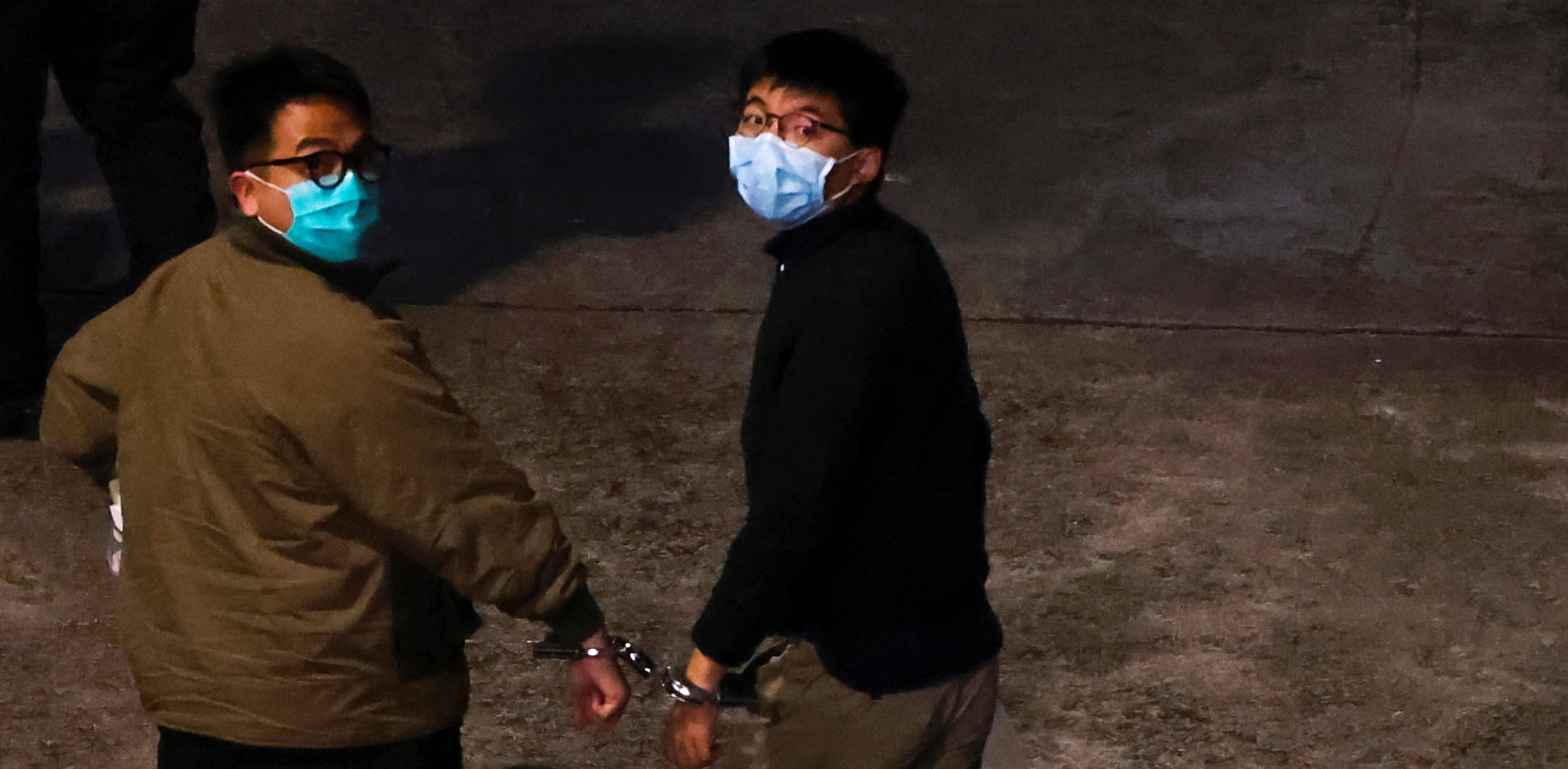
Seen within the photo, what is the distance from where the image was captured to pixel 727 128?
7.35 metres

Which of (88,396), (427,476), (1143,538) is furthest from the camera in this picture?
(1143,538)

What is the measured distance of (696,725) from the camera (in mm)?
2461

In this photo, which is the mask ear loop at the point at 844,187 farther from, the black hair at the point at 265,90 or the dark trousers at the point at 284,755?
the dark trousers at the point at 284,755

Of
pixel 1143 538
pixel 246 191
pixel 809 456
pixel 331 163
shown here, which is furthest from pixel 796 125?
pixel 1143 538

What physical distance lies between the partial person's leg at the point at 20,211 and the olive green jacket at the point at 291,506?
8.14 ft

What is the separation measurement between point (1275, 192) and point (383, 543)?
521 cm

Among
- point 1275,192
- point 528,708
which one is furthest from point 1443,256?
point 528,708

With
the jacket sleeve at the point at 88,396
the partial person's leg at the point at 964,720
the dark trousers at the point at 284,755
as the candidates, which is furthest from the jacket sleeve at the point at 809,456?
the jacket sleeve at the point at 88,396

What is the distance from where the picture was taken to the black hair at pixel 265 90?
2262 millimetres

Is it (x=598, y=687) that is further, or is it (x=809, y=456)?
(x=598, y=687)

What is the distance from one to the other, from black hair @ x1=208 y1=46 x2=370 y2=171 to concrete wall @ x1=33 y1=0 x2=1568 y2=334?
3.53 m

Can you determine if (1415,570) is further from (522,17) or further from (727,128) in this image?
(522,17)

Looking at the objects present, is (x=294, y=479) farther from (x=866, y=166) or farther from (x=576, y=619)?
(x=866, y=166)

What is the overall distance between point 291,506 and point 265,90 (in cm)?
53
